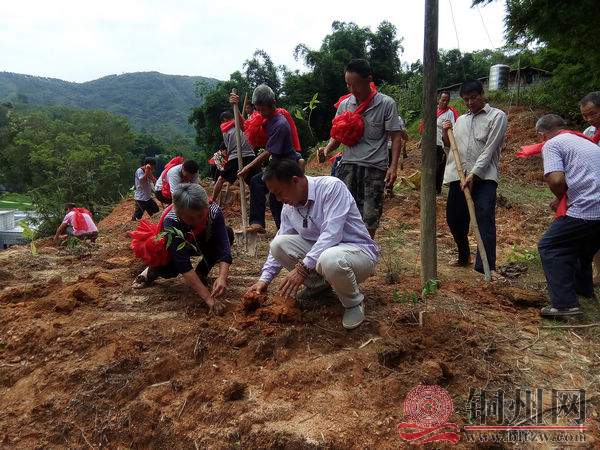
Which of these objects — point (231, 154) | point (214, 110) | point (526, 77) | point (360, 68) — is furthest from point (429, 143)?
point (214, 110)

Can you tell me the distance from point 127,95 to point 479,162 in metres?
111

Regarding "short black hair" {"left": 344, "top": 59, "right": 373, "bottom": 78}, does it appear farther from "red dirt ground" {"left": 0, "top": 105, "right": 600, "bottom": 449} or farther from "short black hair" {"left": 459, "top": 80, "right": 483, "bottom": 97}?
"red dirt ground" {"left": 0, "top": 105, "right": 600, "bottom": 449}

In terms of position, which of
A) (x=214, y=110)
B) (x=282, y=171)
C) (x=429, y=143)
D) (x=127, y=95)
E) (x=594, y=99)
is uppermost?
(x=127, y=95)

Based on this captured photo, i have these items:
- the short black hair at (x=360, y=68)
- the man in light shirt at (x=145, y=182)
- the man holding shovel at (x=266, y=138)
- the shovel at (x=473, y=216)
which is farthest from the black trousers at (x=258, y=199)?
the man in light shirt at (x=145, y=182)

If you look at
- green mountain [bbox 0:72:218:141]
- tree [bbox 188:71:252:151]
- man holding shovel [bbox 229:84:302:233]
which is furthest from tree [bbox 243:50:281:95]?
green mountain [bbox 0:72:218:141]

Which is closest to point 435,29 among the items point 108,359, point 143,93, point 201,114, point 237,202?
point 108,359

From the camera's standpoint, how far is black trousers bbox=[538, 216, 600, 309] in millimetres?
2836

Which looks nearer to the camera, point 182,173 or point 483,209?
point 483,209

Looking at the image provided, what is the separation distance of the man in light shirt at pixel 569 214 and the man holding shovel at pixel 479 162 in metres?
0.72

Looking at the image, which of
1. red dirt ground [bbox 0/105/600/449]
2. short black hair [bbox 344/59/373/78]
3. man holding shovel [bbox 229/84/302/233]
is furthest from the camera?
man holding shovel [bbox 229/84/302/233]

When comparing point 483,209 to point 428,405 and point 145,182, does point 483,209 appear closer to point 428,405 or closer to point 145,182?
point 428,405

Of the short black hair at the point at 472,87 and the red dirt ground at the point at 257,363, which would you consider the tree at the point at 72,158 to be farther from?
the short black hair at the point at 472,87

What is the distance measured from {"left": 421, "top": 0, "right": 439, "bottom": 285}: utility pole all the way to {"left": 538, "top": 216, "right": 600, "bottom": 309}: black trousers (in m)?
0.72

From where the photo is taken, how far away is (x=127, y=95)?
338 feet
